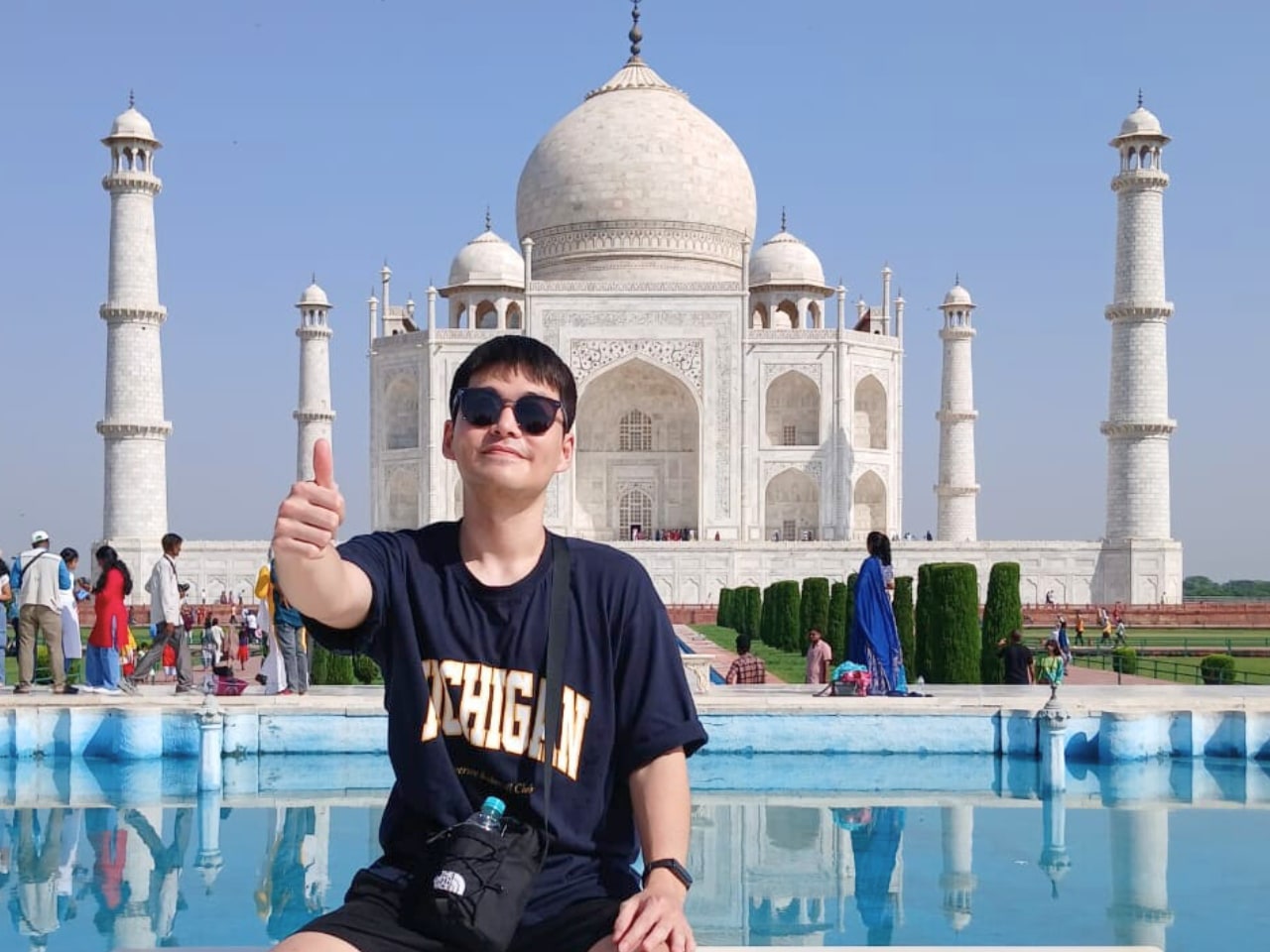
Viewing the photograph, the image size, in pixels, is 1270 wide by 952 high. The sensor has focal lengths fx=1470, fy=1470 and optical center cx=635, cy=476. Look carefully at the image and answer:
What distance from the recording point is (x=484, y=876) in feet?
5.74

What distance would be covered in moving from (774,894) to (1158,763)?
3.33 m

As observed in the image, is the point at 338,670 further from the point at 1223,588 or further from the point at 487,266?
the point at 1223,588

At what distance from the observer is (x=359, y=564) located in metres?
1.86

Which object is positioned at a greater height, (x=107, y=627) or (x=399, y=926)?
(x=399, y=926)

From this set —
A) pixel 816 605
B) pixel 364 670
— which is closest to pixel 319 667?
pixel 364 670

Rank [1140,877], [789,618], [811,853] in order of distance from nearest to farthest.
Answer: [1140,877]
[811,853]
[789,618]

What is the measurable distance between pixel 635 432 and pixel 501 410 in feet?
83.1

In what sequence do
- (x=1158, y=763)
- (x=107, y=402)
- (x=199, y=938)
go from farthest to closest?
1. (x=107, y=402)
2. (x=1158, y=763)
3. (x=199, y=938)

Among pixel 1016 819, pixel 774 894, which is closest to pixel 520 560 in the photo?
pixel 774 894

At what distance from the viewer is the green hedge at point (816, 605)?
47.6ft

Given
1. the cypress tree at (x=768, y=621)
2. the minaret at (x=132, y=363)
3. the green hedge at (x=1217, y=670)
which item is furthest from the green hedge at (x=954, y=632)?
the minaret at (x=132, y=363)

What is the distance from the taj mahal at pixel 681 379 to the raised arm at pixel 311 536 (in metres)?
20.0

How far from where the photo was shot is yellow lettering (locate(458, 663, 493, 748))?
188cm

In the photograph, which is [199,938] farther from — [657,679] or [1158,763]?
[1158,763]
